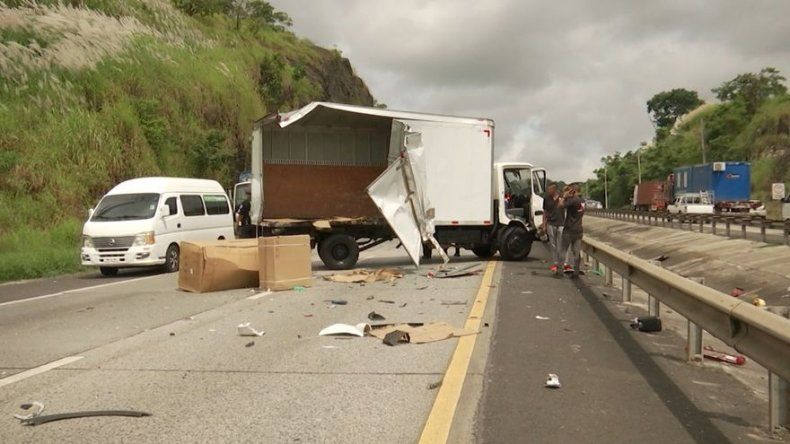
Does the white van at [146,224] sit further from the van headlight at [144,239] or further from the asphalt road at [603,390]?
the asphalt road at [603,390]

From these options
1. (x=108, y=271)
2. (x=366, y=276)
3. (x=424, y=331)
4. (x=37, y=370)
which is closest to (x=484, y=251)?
(x=366, y=276)

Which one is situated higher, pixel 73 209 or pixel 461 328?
pixel 73 209

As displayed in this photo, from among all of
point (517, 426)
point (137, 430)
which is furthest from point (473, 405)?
point (137, 430)

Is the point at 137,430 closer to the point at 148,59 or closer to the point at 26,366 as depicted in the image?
the point at 26,366

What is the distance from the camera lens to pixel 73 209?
2253 centimetres

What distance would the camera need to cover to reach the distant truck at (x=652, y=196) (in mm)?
52844

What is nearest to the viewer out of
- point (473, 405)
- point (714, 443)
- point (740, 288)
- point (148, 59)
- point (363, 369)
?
point (714, 443)

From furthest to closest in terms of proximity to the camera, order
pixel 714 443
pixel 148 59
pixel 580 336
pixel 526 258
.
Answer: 1. pixel 148 59
2. pixel 526 258
3. pixel 580 336
4. pixel 714 443

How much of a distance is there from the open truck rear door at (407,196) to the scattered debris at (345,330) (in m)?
6.36

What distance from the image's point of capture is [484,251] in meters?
18.5

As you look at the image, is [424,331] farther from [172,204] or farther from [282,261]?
[172,204]

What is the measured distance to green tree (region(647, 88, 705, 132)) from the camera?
407 feet

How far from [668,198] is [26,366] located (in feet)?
166

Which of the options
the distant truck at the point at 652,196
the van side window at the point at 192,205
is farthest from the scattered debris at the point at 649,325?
the distant truck at the point at 652,196
